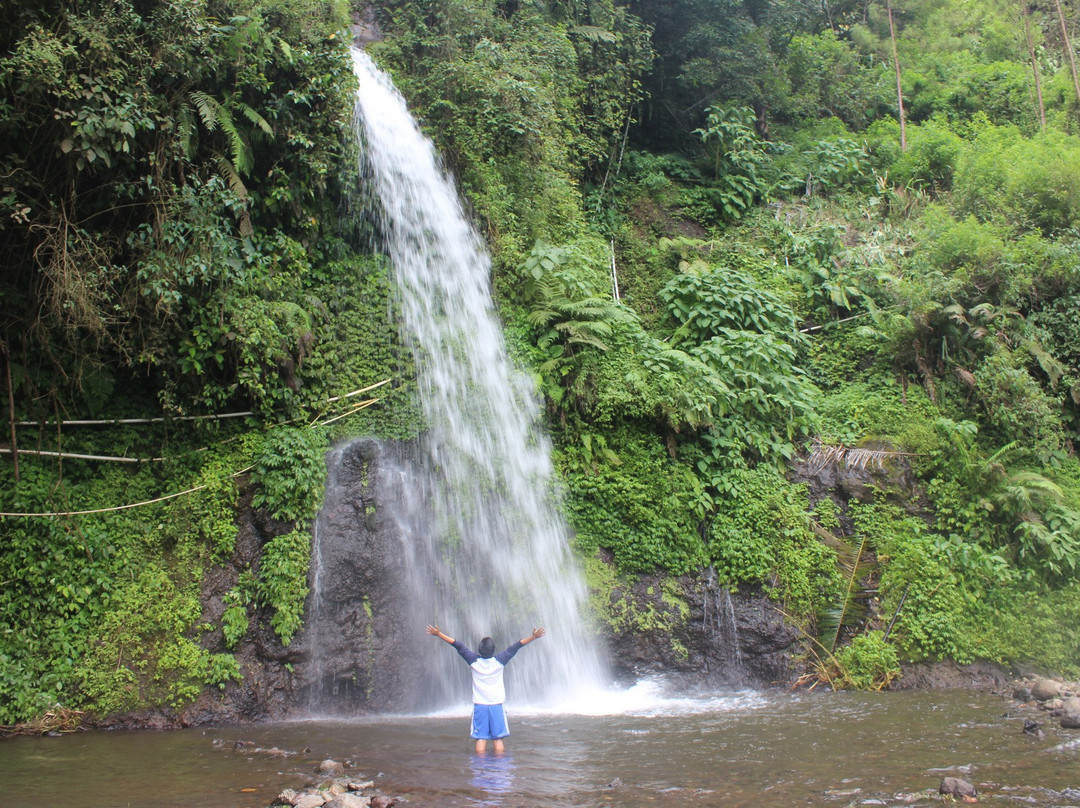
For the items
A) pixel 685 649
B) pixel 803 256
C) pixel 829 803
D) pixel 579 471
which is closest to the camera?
pixel 829 803

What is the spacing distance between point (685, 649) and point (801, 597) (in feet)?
5.44

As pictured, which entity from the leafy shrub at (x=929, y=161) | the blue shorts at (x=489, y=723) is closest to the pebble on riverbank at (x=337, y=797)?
the blue shorts at (x=489, y=723)

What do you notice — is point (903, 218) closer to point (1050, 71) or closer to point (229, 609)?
point (1050, 71)

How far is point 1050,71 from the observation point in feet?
68.4

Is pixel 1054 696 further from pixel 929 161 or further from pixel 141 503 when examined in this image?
pixel 929 161

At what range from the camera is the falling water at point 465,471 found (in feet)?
29.5

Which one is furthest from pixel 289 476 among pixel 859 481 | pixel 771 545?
pixel 859 481

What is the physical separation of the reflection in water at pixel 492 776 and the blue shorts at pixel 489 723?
0.28 metres

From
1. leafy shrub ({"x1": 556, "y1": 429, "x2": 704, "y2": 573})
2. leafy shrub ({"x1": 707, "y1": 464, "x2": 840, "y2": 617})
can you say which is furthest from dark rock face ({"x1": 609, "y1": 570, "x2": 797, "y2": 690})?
leafy shrub ({"x1": 556, "y1": 429, "x2": 704, "y2": 573})

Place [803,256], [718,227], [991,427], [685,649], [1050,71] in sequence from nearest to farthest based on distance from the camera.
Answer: [685,649] → [991,427] → [803,256] → [718,227] → [1050,71]

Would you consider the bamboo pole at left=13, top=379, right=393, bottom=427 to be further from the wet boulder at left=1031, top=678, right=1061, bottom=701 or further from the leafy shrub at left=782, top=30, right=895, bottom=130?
the leafy shrub at left=782, top=30, right=895, bottom=130

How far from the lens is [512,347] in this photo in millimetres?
11281

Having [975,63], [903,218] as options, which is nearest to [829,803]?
[903,218]

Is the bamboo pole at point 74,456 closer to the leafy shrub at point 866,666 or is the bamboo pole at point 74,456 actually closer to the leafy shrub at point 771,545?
the leafy shrub at point 771,545
